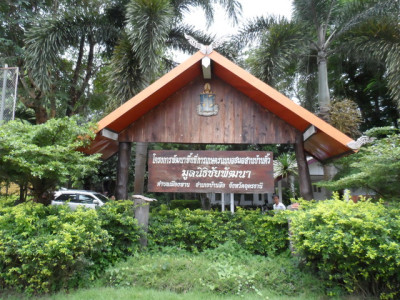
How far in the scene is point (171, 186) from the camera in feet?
23.9

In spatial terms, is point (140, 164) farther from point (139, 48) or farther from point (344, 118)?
point (344, 118)

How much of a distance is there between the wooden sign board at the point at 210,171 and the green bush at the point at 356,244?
2.07m

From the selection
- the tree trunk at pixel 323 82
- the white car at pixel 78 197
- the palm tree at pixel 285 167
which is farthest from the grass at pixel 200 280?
the palm tree at pixel 285 167

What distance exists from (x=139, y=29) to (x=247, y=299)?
780cm

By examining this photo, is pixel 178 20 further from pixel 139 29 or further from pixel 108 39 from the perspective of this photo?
pixel 139 29

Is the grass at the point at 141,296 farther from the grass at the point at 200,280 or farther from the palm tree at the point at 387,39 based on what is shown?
the palm tree at the point at 387,39

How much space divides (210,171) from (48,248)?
369 centimetres

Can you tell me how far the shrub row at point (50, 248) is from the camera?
4953 millimetres

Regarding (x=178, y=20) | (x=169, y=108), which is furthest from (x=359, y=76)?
(x=169, y=108)

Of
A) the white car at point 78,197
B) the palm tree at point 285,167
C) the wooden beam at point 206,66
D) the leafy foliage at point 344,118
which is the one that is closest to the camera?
the wooden beam at point 206,66

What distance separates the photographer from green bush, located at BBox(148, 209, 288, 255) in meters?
6.67

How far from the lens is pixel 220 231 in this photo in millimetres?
6875

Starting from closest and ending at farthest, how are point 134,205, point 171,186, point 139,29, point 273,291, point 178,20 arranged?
point 273,291
point 134,205
point 171,186
point 139,29
point 178,20

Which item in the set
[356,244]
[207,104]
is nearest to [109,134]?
[207,104]
